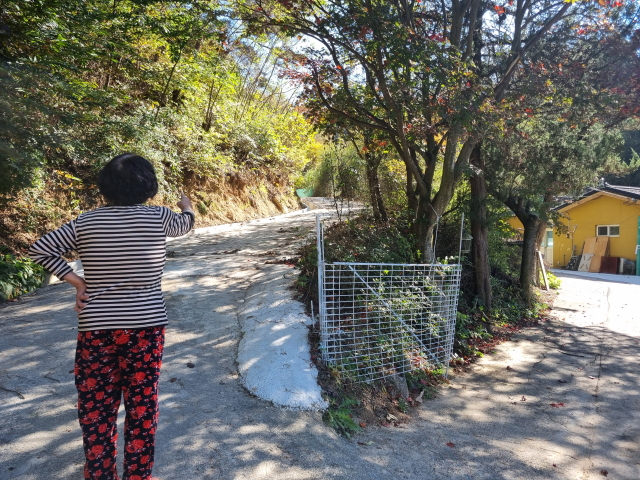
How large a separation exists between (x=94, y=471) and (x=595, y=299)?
1409 cm

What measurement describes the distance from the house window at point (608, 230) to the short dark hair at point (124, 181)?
24.7m

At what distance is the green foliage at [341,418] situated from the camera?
12.0ft

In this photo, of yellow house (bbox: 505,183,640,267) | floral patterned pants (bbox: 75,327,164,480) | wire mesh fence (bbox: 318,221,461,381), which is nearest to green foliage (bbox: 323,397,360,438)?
wire mesh fence (bbox: 318,221,461,381)

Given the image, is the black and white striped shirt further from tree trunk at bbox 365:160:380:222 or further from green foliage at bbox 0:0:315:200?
tree trunk at bbox 365:160:380:222

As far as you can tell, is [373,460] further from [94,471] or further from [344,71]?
[344,71]

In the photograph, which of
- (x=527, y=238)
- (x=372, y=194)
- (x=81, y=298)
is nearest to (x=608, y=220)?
(x=527, y=238)

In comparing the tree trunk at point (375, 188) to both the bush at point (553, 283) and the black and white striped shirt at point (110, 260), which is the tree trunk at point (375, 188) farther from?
the bush at point (553, 283)

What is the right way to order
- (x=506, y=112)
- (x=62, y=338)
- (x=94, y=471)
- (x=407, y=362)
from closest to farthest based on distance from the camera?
(x=94, y=471) < (x=62, y=338) < (x=407, y=362) < (x=506, y=112)

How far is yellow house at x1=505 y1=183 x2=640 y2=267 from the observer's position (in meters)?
20.8

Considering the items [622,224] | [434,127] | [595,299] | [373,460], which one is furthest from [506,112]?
[622,224]

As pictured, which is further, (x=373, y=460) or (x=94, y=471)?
(x=373, y=460)

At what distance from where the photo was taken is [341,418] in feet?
12.4

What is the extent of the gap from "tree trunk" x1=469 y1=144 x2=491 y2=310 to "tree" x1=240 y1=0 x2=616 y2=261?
1.55 m

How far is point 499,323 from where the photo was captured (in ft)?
32.1
